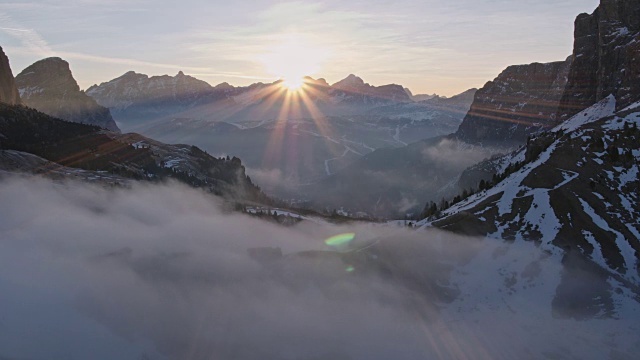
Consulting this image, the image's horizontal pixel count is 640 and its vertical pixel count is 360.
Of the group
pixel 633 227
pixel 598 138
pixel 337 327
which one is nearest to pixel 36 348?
pixel 337 327

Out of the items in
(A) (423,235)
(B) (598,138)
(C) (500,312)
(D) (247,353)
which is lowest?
(D) (247,353)

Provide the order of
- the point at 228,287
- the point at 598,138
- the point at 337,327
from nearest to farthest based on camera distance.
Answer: the point at 337,327 → the point at 598,138 → the point at 228,287

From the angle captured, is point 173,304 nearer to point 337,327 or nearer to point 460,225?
point 337,327

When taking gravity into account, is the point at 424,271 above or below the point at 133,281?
above

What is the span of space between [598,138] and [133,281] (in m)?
162

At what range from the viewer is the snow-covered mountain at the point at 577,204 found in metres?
142

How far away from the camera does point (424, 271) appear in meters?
157

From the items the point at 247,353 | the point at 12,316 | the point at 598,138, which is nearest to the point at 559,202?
the point at 598,138

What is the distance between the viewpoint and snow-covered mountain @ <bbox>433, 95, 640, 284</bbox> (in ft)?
466

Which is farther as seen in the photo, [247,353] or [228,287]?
[228,287]

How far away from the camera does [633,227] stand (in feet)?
472

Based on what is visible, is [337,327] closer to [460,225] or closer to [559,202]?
[460,225]

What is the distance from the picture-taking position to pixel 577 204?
15038 centimetres

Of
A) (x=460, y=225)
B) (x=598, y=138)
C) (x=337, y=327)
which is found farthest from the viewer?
(x=598, y=138)
